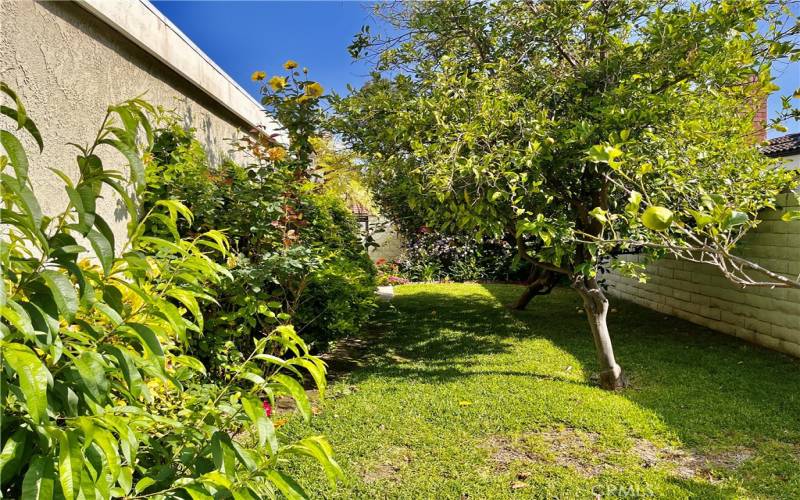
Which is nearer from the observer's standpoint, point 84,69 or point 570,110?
point 84,69

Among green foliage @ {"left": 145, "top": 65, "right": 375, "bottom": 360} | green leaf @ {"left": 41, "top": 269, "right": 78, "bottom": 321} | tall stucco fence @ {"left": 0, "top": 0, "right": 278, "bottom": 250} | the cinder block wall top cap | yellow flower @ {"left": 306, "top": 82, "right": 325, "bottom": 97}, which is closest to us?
green leaf @ {"left": 41, "top": 269, "right": 78, "bottom": 321}

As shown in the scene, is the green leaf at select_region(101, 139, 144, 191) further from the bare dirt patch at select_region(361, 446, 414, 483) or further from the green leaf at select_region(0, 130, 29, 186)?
the bare dirt patch at select_region(361, 446, 414, 483)

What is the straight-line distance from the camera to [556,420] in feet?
12.6

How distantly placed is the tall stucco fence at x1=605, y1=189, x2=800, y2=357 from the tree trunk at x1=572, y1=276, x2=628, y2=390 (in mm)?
2037

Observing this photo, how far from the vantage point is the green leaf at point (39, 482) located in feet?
2.77

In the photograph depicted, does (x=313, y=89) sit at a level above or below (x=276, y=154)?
above

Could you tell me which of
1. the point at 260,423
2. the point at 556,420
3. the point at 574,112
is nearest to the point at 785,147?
the point at 574,112

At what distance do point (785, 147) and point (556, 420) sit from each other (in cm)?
775

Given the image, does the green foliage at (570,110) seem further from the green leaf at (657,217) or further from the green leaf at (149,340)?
the green leaf at (149,340)

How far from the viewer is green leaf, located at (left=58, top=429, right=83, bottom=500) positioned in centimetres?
82

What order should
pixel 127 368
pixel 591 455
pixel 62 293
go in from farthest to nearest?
pixel 591 455, pixel 127 368, pixel 62 293

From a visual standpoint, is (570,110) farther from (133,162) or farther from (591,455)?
(133,162)

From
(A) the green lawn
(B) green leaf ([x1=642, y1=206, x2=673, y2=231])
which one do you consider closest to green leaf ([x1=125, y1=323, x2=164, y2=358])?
(B) green leaf ([x1=642, y1=206, x2=673, y2=231])

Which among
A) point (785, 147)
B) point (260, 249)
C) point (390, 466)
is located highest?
point (785, 147)
